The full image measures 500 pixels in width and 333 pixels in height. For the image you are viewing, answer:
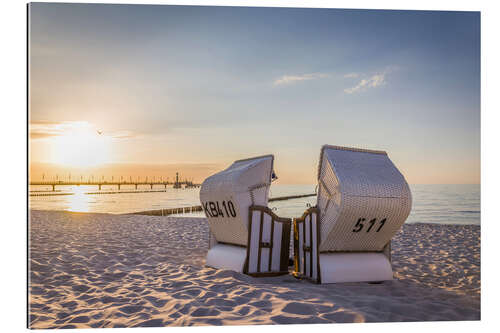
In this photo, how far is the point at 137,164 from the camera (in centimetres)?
774

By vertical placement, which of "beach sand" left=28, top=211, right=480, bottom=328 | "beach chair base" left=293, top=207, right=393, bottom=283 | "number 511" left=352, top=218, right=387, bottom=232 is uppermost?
"number 511" left=352, top=218, right=387, bottom=232

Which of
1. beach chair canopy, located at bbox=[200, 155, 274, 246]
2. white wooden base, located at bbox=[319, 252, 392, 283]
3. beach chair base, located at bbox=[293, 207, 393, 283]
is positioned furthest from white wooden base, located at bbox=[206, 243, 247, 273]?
white wooden base, located at bbox=[319, 252, 392, 283]

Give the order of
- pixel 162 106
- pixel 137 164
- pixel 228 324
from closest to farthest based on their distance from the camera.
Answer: pixel 228 324 → pixel 162 106 → pixel 137 164

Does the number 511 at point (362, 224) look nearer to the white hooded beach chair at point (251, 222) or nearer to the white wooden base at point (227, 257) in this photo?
the white hooded beach chair at point (251, 222)

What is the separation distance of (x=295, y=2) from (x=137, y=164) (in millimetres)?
4162

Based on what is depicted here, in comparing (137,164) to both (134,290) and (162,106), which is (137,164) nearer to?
(162,106)

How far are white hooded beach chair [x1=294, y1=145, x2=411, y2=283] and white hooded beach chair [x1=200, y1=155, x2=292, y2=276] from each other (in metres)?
0.44

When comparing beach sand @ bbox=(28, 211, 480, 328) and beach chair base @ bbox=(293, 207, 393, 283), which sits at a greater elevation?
beach chair base @ bbox=(293, 207, 393, 283)

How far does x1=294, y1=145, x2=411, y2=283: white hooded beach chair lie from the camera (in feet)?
17.7

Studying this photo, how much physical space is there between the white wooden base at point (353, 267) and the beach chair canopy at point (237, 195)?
49.4 inches

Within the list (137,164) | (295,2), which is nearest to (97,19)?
(295,2)

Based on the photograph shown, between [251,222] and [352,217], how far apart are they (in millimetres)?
1480

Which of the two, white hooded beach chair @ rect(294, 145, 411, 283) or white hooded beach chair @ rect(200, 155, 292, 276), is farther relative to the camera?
white hooded beach chair @ rect(200, 155, 292, 276)

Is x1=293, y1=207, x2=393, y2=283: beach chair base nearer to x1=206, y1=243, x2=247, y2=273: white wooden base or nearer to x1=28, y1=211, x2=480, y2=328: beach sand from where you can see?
x1=28, y1=211, x2=480, y2=328: beach sand
